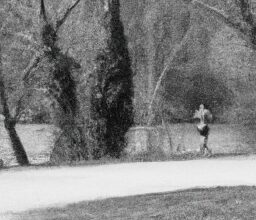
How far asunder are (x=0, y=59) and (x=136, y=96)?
442 centimetres

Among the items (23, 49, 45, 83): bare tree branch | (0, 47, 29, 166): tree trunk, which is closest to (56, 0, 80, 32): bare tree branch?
(23, 49, 45, 83): bare tree branch

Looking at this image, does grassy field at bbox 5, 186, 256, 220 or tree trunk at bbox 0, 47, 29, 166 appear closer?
grassy field at bbox 5, 186, 256, 220

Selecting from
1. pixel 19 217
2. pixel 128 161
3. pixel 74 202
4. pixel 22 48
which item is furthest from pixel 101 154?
pixel 19 217

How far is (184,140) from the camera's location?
78.9 feet

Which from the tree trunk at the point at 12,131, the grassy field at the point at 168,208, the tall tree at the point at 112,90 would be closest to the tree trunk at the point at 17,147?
the tree trunk at the point at 12,131

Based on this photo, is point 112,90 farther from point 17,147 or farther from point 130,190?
point 130,190

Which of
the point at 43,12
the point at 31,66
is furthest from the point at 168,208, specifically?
the point at 43,12

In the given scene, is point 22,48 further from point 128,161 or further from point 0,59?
point 128,161

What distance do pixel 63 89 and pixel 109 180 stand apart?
548 cm

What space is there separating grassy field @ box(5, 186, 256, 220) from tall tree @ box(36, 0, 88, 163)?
7674mm

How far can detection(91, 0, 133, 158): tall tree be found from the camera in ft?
65.0

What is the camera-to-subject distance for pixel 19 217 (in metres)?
10.8

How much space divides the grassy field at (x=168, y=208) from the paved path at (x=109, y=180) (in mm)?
752

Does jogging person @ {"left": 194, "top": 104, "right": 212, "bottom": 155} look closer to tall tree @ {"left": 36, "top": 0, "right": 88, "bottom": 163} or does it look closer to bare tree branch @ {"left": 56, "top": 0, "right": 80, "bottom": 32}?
tall tree @ {"left": 36, "top": 0, "right": 88, "bottom": 163}
